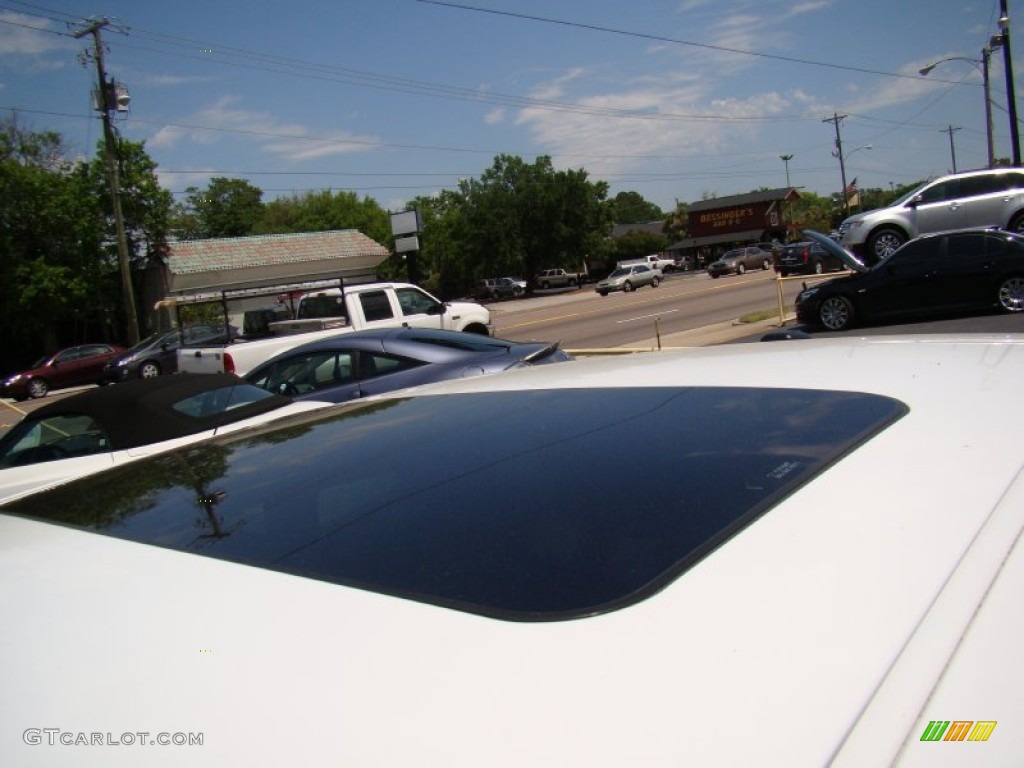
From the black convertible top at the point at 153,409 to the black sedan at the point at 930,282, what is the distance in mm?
10452

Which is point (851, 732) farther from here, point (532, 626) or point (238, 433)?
point (238, 433)

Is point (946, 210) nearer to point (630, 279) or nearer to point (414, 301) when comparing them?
point (414, 301)

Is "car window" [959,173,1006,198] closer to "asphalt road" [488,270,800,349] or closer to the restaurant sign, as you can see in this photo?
"asphalt road" [488,270,800,349]

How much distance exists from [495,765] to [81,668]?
2.31 feet

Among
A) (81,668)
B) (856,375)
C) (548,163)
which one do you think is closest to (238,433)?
(81,668)

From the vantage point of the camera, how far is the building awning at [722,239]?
88688 mm

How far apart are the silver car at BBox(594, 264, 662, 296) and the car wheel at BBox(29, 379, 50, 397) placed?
99.2ft

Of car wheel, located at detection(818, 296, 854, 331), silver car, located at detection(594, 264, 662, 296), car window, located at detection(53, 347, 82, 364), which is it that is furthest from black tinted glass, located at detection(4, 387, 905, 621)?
silver car, located at detection(594, 264, 662, 296)

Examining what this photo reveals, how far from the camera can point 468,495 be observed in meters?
1.66

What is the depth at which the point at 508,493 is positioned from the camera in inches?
63.9

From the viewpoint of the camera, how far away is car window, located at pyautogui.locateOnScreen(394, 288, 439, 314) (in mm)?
16047

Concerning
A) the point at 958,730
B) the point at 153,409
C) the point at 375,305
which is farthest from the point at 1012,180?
the point at 958,730

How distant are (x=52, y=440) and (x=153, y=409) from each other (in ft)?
2.76

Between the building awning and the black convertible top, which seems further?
the building awning
